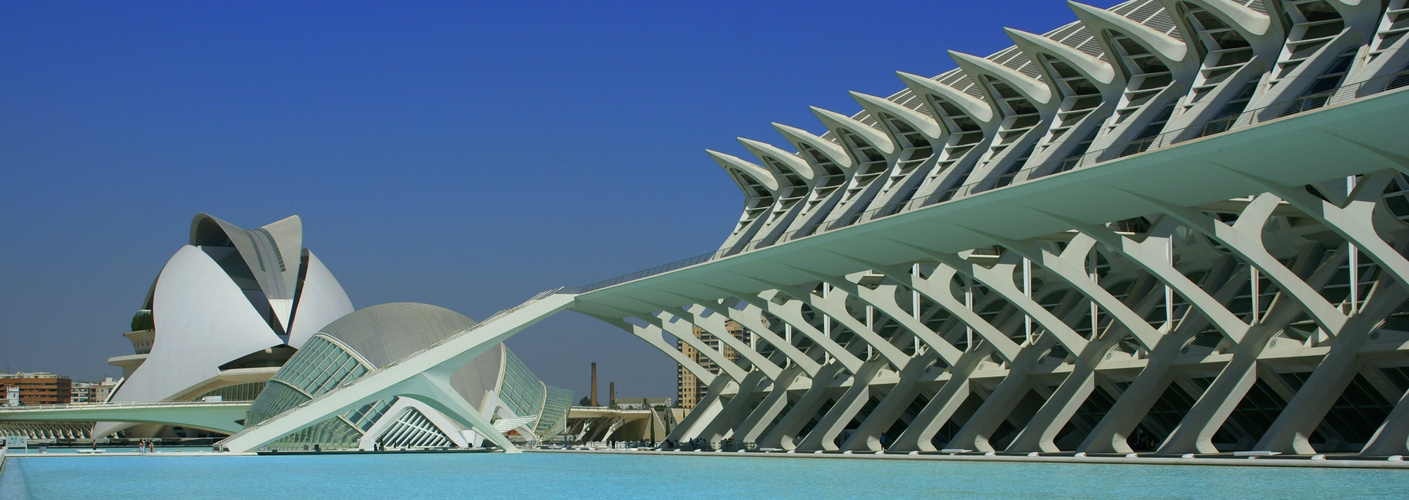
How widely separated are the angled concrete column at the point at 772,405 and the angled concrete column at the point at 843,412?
1.99 metres

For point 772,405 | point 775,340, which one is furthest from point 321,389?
point 775,340

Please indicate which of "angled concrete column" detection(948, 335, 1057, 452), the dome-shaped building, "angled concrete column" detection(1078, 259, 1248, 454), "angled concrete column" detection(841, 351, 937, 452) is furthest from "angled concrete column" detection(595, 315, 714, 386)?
"angled concrete column" detection(1078, 259, 1248, 454)

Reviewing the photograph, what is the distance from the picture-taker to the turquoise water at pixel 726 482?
56.7ft

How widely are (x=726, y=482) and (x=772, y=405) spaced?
23209mm

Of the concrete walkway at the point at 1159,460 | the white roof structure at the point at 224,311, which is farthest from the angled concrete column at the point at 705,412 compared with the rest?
the white roof structure at the point at 224,311

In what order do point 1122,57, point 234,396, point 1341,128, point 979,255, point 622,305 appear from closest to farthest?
1. point 1341,128
2. point 1122,57
3. point 979,255
4. point 622,305
5. point 234,396

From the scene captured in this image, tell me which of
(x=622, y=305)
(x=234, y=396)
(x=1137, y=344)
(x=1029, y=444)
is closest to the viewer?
(x=1029, y=444)

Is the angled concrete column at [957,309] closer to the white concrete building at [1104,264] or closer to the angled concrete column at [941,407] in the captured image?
the white concrete building at [1104,264]

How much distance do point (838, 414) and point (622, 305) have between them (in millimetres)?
8586

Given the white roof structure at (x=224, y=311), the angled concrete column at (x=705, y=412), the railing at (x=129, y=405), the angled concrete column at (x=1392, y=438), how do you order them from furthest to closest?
the white roof structure at (x=224, y=311), the railing at (x=129, y=405), the angled concrete column at (x=705, y=412), the angled concrete column at (x=1392, y=438)

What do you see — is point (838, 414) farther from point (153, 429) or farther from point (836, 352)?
point (153, 429)

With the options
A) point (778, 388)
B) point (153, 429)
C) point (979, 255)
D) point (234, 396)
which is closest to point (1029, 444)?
point (979, 255)

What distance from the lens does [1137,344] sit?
33.4 metres

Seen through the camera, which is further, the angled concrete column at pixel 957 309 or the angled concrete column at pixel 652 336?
the angled concrete column at pixel 652 336
